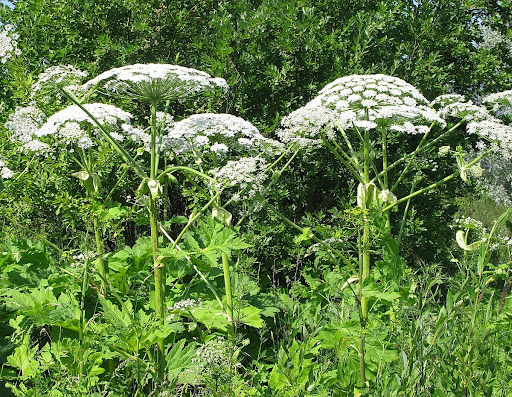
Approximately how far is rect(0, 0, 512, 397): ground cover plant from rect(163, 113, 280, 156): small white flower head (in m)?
0.02

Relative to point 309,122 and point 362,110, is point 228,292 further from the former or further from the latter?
point 362,110

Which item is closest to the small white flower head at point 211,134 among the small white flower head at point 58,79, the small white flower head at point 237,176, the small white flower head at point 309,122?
the small white flower head at point 309,122

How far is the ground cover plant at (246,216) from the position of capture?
2395mm

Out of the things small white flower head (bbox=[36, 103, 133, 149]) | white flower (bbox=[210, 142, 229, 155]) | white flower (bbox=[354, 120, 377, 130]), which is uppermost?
small white flower head (bbox=[36, 103, 133, 149])

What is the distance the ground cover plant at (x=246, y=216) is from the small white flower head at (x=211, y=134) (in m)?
0.02

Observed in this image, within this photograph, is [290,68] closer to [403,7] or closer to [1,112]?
[403,7]

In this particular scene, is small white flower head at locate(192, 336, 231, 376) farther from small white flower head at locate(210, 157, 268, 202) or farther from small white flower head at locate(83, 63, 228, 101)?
small white flower head at locate(83, 63, 228, 101)

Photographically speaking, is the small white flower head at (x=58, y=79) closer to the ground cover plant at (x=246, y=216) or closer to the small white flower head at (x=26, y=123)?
the ground cover plant at (x=246, y=216)

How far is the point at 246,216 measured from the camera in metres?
3.68

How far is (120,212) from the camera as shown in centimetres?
383

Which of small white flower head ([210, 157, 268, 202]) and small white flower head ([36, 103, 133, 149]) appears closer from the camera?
small white flower head ([210, 157, 268, 202])

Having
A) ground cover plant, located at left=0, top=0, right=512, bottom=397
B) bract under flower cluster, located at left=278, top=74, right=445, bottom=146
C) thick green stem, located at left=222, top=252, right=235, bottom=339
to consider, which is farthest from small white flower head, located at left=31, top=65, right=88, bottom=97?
thick green stem, located at left=222, top=252, right=235, bottom=339

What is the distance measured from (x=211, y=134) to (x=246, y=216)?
0.64 metres

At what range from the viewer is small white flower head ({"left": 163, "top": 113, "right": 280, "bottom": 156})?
3.38m
